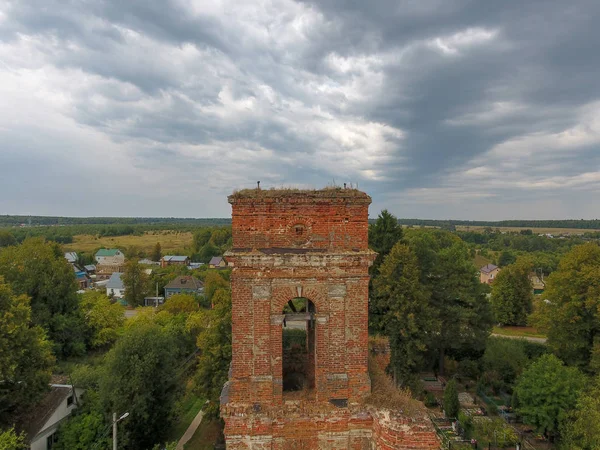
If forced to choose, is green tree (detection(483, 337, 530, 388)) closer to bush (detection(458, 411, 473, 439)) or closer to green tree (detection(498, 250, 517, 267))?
bush (detection(458, 411, 473, 439))

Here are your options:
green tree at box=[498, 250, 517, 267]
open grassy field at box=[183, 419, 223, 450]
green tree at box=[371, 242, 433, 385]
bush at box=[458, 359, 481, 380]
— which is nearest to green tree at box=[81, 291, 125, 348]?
open grassy field at box=[183, 419, 223, 450]

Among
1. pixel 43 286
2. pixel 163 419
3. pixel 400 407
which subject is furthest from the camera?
pixel 43 286

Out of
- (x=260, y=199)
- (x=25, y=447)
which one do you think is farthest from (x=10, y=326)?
(x=260, y=199)

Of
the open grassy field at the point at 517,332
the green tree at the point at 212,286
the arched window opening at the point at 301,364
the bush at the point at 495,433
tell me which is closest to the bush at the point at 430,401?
the bush at the point at 495,433

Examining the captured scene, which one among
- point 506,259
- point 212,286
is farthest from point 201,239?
point 506,259

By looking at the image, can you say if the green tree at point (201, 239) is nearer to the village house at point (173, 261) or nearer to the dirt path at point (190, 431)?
the village house at point (173, 261)

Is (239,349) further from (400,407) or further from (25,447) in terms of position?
(25,447)
